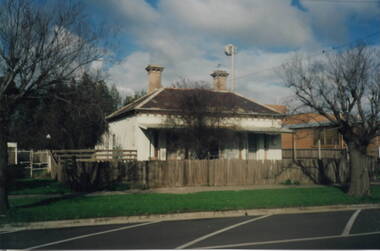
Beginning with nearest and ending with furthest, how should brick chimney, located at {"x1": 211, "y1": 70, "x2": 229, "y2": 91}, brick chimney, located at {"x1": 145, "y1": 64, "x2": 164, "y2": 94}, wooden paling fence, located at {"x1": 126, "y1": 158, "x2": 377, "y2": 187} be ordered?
1. wooden paling fence, located at {"x1": 126, "y1": 158, "x2": 377, "y2": 187}
2. brick chimney, located at {"x1": 145, "y1": 64, "x2": 164, "y2": 94}
3. brick chimney, located at {"x1": 211, "y1": 70, "x2": 229, "y2": 91}

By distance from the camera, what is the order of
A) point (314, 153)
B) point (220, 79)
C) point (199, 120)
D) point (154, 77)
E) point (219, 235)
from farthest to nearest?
1. point (314, 153)
2. point (220, 79)
3. point (154, 77)
4. point (199, 120)
5. point (219, 235)

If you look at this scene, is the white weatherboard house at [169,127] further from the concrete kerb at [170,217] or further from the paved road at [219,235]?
the paved road at [219,235]

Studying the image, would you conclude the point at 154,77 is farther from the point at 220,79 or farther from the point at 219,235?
the point at 219,235

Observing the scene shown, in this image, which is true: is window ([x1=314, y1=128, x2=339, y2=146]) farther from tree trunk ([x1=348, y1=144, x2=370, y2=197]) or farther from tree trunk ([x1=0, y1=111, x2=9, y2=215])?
tree trunk ([x1=0, y1=111, x2=9, y2=215])

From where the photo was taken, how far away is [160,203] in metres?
12.7

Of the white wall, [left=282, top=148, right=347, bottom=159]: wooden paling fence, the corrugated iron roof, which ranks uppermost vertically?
the corrugated iron roof

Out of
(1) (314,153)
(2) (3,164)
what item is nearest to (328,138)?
(1) (314,153)

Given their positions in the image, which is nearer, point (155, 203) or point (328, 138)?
point (155, 203)

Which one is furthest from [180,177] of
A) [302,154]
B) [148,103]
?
[302,154]

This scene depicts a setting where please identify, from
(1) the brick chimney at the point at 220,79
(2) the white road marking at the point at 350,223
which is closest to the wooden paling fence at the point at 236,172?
(2) the white road marking at the point at 350,223

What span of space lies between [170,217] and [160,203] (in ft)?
5.83

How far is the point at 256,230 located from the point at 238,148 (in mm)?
15155

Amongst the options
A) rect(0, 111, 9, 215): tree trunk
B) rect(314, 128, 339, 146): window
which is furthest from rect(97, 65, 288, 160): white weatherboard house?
rect(314, 128, 339, 146): window

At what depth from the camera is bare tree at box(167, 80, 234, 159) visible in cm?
1936
